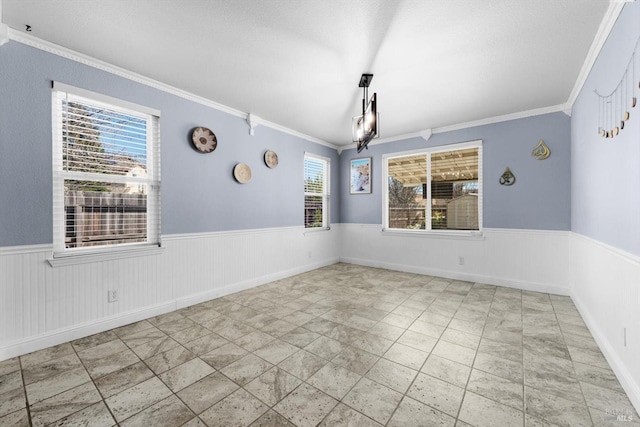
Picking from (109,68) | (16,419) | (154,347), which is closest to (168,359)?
(154,347)

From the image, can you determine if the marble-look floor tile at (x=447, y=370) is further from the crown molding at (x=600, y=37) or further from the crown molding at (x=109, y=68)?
the crown molding at (x=109, y=68)

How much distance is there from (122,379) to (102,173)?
2052 mm

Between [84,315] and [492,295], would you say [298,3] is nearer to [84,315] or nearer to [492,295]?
[84,315]

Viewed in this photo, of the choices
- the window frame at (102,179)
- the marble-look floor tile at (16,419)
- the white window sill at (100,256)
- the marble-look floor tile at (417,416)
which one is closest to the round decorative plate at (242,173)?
the window frame at (102,179)

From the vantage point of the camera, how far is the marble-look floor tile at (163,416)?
1.60 metres

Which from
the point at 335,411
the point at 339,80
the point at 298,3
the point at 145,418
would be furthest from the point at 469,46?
the point at 145,418

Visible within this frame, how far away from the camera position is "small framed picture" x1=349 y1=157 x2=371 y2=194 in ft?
19.3

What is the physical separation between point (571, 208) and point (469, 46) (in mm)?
2945

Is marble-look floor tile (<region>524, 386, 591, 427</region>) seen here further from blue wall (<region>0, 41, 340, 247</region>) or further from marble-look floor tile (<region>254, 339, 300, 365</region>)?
blue wall (<region>0, 41, 340, 247</region>)

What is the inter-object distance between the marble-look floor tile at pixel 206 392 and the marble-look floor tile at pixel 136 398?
15cm

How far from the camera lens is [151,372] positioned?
210 centimetres

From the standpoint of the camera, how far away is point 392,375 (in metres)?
2.05

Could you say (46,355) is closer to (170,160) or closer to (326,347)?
(170,160)

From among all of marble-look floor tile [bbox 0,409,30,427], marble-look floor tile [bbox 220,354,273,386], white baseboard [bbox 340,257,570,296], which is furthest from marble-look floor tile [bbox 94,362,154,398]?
white baseboard [bbox 340,257,570,296]
